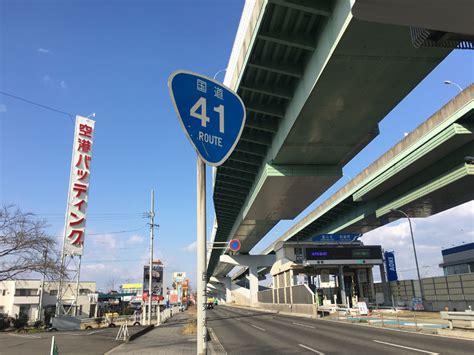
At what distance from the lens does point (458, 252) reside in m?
66.9

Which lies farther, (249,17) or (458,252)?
(458,252)

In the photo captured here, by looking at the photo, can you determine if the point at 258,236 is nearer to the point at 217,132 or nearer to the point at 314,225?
the point at 314,225

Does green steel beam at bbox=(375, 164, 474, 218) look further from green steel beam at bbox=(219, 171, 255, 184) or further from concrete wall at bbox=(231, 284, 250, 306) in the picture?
concrete wall at bbox=(231, 284, 250, 306)

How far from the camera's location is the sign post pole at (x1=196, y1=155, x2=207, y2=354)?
379cm

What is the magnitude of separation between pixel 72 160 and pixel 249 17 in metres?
24.2

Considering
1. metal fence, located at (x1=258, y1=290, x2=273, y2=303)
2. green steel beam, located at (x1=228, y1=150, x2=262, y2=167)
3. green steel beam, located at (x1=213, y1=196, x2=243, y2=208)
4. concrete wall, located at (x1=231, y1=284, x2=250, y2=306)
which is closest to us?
green steel beam, located at (x1=228, y1=150, x2=262, y2=167)

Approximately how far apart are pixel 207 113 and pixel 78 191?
1224 inches

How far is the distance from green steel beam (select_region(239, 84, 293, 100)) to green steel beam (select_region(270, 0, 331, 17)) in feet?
17.9

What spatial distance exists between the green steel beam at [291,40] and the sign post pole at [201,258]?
33.4ft

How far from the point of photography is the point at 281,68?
50.1 ft

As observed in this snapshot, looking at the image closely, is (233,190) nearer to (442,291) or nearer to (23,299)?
(442,291)

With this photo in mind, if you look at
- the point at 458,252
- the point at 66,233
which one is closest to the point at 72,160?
the point at 66,233

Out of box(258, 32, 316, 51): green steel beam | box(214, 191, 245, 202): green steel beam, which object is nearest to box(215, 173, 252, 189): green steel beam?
box(214, 191, 245, 202): green steel beam

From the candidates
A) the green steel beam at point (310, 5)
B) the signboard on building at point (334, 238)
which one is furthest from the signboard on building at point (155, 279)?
the green steel beam at point (310, 5)
